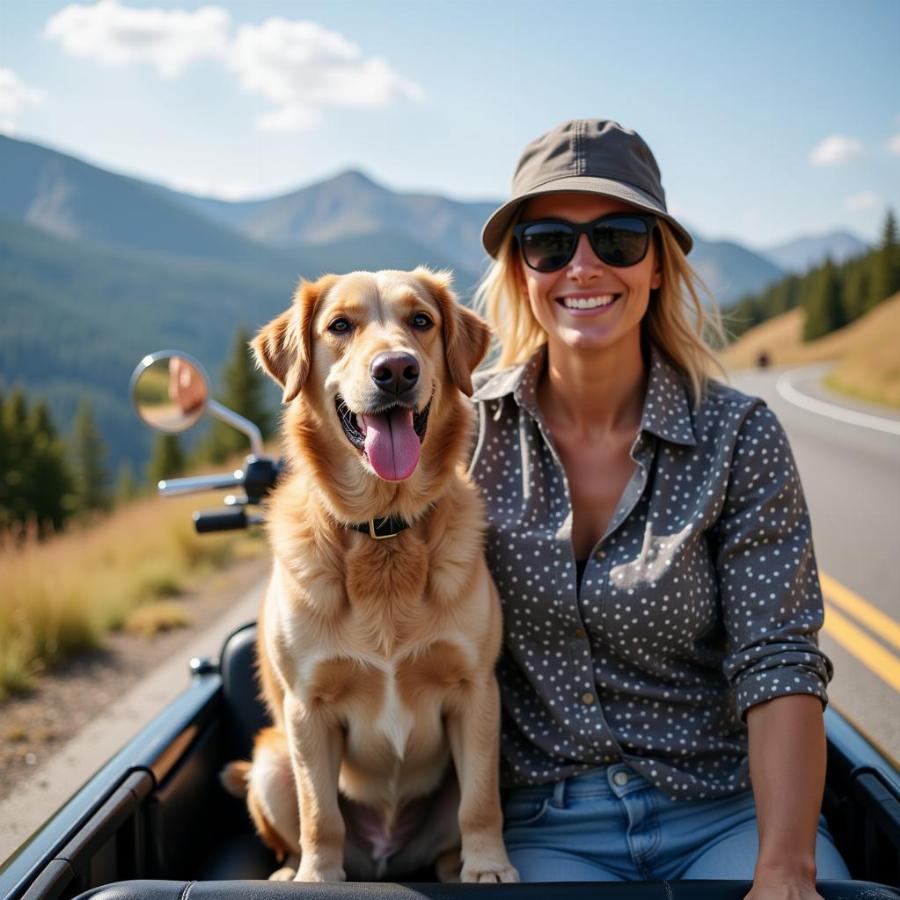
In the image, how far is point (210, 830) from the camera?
2.62 m

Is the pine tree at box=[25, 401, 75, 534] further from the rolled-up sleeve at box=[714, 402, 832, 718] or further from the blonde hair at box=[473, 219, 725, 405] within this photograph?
the rolled-up sleeve at box=[714, 402, 832, 718]

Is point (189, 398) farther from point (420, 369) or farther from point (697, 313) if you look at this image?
point (697, 313)

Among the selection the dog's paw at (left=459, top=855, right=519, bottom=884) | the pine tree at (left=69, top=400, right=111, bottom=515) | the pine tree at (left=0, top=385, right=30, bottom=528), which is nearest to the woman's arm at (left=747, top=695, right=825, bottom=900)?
the dog's paw at (left=459, top=855, right=519, bottom=884)

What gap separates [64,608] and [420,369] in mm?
5468

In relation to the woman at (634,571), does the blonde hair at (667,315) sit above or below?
above

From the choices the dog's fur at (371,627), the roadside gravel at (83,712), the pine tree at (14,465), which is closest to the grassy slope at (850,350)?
the dog's fur at (371,627)

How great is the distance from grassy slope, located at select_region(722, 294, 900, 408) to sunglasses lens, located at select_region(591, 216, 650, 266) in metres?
0.45

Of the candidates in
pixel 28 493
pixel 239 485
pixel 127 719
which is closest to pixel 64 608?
pixel 127 719

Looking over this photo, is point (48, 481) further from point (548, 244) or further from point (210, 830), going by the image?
point (548, 244)

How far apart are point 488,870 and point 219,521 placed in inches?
51.2

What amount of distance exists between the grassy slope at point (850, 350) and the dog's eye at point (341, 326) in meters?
1.21

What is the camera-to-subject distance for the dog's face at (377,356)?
2.38 metres

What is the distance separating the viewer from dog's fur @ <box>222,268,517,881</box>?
2.34 meters

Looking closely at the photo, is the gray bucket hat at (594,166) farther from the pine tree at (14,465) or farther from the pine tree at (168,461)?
the pine tree at (168,461)
